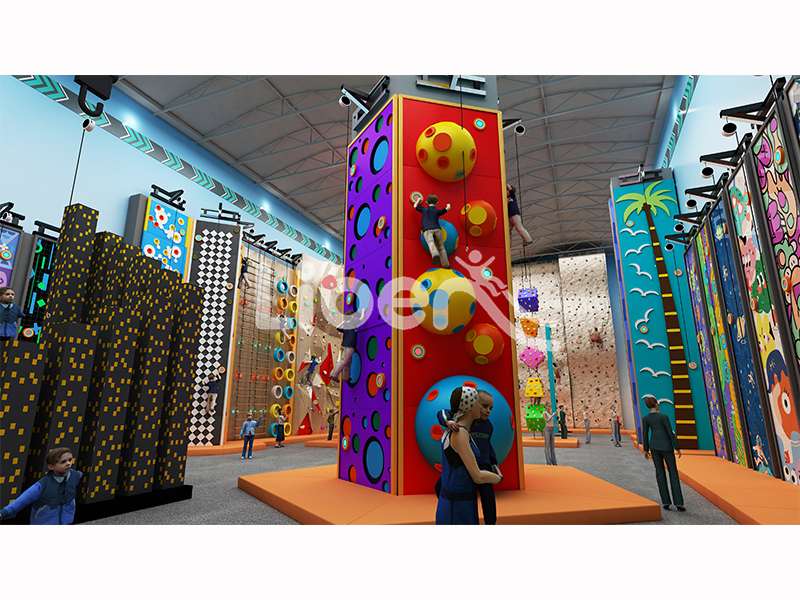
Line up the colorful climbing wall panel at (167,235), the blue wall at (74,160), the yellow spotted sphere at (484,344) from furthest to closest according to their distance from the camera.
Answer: the colorful climbing wall panel at (167,235) < the blue wall at (74,160) < the yellow spotted sphere at (484,344)

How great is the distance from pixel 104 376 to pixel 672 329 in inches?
442

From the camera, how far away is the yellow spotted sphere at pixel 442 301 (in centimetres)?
509

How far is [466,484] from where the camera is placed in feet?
8.56

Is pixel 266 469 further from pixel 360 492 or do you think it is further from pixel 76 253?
pixel 76 253

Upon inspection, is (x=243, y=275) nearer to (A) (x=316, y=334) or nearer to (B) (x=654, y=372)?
(A) (x=316, y=334)

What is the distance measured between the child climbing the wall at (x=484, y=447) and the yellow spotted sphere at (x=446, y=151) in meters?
3.70

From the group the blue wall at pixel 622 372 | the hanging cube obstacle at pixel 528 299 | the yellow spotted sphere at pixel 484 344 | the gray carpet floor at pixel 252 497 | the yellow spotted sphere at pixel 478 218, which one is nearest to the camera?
the gray carpet floor at pixel 252 497

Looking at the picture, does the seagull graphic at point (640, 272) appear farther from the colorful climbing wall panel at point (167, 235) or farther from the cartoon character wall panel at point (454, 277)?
the colorful climbing wall panel at point (167, 235)

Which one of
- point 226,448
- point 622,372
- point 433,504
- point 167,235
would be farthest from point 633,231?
point 167,235

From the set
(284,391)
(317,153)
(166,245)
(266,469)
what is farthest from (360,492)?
(317,153)

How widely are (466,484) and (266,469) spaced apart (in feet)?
21.7

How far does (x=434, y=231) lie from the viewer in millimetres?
5375

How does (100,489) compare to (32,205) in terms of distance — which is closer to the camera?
(100,489)

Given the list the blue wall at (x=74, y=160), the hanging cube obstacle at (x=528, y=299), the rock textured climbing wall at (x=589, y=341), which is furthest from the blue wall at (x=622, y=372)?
the blue wall at (x=74, y=160)
